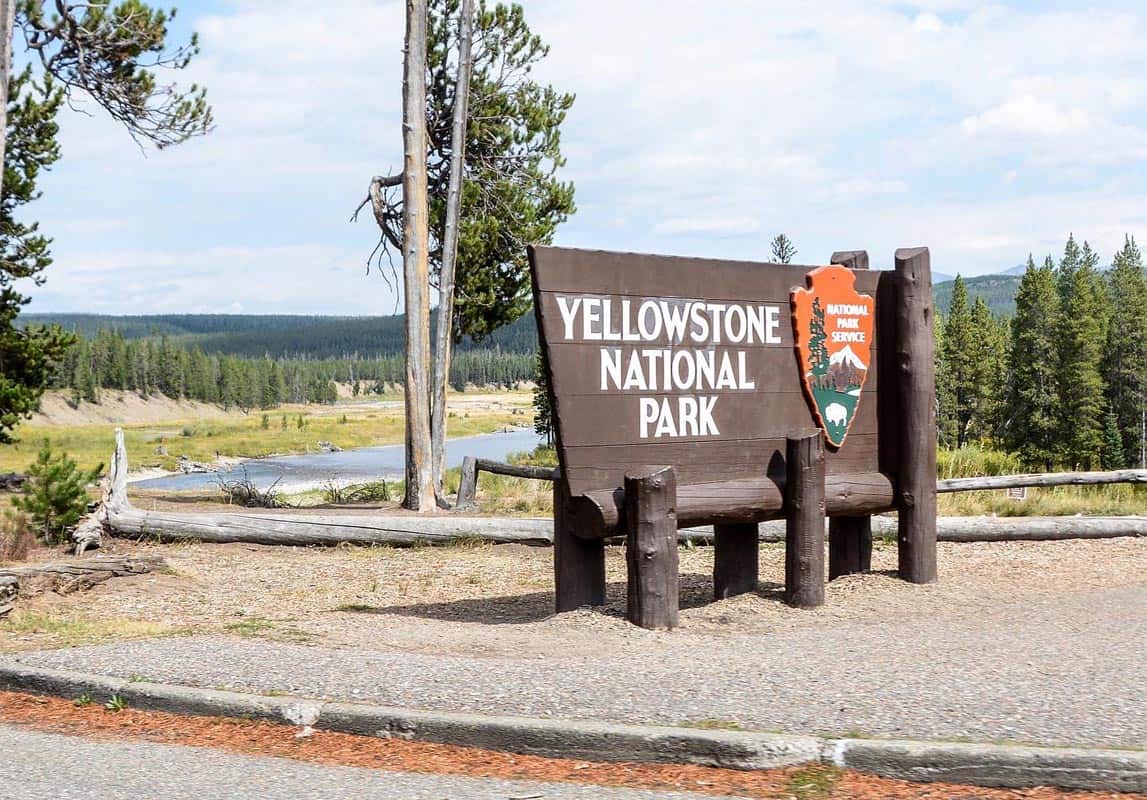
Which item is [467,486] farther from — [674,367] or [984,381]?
[984,381]

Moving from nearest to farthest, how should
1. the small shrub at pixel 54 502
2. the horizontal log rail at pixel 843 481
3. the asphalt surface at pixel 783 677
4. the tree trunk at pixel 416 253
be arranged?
1. the asphalt surface at pixel 783 677
2. the horizontal log rail at pixel 843 481
3. the small shrub at pixel 54 502
4. the tree trunk at pixel 416 253

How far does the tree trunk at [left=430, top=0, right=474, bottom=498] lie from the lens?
62.7 ft

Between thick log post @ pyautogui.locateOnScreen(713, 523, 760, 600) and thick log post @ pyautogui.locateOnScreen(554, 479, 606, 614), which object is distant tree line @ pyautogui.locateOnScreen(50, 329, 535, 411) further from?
thick log post @ pyautogui.locateOnScreen(554, 479, 606, 614)

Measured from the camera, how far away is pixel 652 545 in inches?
312

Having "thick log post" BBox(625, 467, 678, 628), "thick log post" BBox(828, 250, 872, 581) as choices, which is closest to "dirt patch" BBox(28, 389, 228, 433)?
"thick log post" BBox(828, 250, 872, 581)

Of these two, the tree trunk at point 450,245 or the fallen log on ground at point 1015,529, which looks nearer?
the fallen log on ground at point 1015,529

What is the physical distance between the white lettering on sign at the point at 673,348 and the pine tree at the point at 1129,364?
80671mm

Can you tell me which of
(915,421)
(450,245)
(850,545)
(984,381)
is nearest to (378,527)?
(850,545)

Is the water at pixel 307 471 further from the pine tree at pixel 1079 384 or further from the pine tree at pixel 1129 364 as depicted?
the pine tree at pixel 1129 364

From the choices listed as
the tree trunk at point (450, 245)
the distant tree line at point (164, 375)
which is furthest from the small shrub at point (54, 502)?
the distant tree line at point (164, 375)

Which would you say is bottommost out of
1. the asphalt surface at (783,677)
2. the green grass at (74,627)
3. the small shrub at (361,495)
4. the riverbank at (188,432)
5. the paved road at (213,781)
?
the riverbank at (188,432)

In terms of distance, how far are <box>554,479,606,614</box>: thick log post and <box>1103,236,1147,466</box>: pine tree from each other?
8156 cm

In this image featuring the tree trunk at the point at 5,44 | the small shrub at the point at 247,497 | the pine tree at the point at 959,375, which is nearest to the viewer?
the tree trunk at the point at 5,44

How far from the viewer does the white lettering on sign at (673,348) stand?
7996 mm
